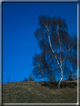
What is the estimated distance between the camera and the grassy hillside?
12938 millimetres

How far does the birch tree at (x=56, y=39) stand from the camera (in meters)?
17.0

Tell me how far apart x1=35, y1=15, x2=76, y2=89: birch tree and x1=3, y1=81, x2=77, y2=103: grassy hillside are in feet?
4.53

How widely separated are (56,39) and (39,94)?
5966 mm

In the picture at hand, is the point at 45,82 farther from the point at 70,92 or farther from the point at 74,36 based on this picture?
the point at 74,36

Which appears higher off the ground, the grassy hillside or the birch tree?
the birch tree

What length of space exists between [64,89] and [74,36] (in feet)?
17.6

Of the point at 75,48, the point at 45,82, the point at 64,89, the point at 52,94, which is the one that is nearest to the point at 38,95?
the point at 52,94

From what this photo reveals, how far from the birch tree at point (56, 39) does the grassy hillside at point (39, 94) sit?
1.38 metres

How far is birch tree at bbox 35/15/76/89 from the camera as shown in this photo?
1700 cm

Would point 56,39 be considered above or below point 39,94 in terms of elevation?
above

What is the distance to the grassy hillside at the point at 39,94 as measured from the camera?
12938 millimetres

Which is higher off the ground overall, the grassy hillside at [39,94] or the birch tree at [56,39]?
the birch tree at [56,39]

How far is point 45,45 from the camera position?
17.4 m

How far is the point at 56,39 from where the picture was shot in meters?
17.4
